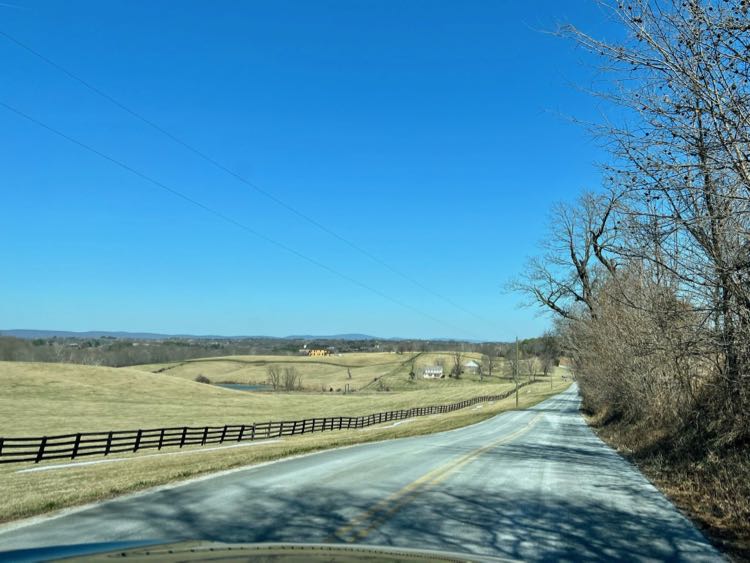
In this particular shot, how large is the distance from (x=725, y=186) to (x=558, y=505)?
17.7 ft

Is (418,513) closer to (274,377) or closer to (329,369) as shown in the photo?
(274,377)

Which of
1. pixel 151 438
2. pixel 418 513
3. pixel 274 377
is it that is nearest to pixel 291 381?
pixel 274 377

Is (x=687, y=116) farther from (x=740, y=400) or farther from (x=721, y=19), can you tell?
(x=740, y=400)

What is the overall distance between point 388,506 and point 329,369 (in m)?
150

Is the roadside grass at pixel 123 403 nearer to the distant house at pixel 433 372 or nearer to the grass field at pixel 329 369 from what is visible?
the grass field at pixel 329 369

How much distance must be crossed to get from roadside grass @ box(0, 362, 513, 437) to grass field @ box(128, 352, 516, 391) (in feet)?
131

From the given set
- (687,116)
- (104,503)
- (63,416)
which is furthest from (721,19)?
(63,416)

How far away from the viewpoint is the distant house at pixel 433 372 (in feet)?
485

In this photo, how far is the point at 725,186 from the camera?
8.90 meters

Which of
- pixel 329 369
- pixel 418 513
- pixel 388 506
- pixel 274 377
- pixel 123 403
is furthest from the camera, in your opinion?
pixel 329 369

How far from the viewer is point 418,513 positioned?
8.64 m

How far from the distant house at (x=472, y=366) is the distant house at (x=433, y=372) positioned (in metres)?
17.3

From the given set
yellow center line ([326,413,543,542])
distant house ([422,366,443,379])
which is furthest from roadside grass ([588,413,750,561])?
distant house ([422,366,443,379])

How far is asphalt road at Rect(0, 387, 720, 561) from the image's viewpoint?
277 inches
